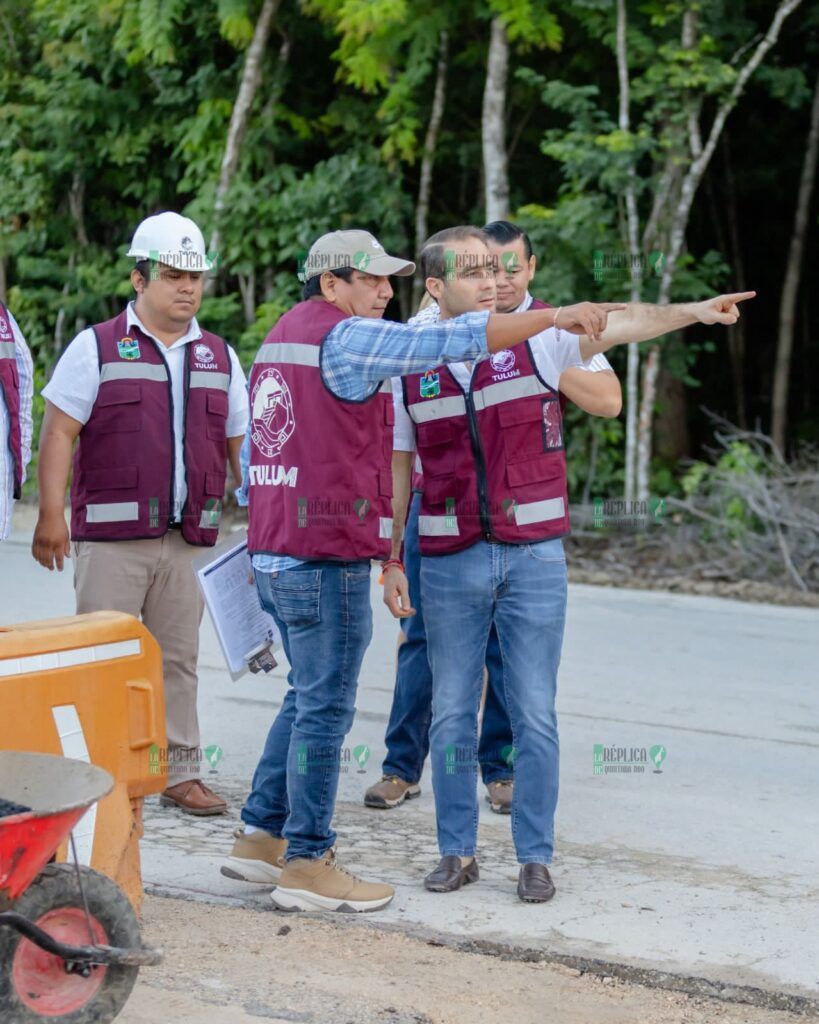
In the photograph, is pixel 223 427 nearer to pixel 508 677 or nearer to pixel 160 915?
pixel 508 677

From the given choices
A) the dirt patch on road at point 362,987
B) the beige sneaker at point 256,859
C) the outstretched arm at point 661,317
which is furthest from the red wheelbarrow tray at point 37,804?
the outstretched arm at point 661,317

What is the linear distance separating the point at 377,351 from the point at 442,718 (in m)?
1.35

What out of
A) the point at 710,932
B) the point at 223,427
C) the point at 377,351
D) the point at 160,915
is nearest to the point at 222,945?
the point at 160,915

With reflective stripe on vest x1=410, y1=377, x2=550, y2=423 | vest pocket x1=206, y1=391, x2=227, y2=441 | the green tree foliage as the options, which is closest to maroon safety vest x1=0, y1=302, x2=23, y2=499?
vest pocket x1=206, y1=391, x2=227, y2=441

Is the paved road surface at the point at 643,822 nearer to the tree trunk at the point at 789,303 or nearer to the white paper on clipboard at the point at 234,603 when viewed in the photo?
the white paper on clipboard at the point at 234,603

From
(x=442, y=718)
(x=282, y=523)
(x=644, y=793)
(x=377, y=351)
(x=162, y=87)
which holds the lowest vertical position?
(x=644, y=793)

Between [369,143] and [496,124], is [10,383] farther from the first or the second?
[369,143]

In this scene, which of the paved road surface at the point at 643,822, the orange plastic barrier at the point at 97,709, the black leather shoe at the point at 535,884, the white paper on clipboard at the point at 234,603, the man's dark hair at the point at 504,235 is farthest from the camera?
the man's dark hair at the point at 504,235

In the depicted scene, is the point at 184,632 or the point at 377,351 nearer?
the point at 377,351

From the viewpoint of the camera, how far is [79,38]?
18.6m

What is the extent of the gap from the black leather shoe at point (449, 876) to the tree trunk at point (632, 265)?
940 centimetres

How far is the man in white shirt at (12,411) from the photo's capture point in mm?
5691

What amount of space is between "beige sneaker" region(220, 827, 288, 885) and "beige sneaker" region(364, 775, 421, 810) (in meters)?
0.97

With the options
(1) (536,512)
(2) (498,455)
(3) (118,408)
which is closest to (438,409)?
(2) (498,455)
